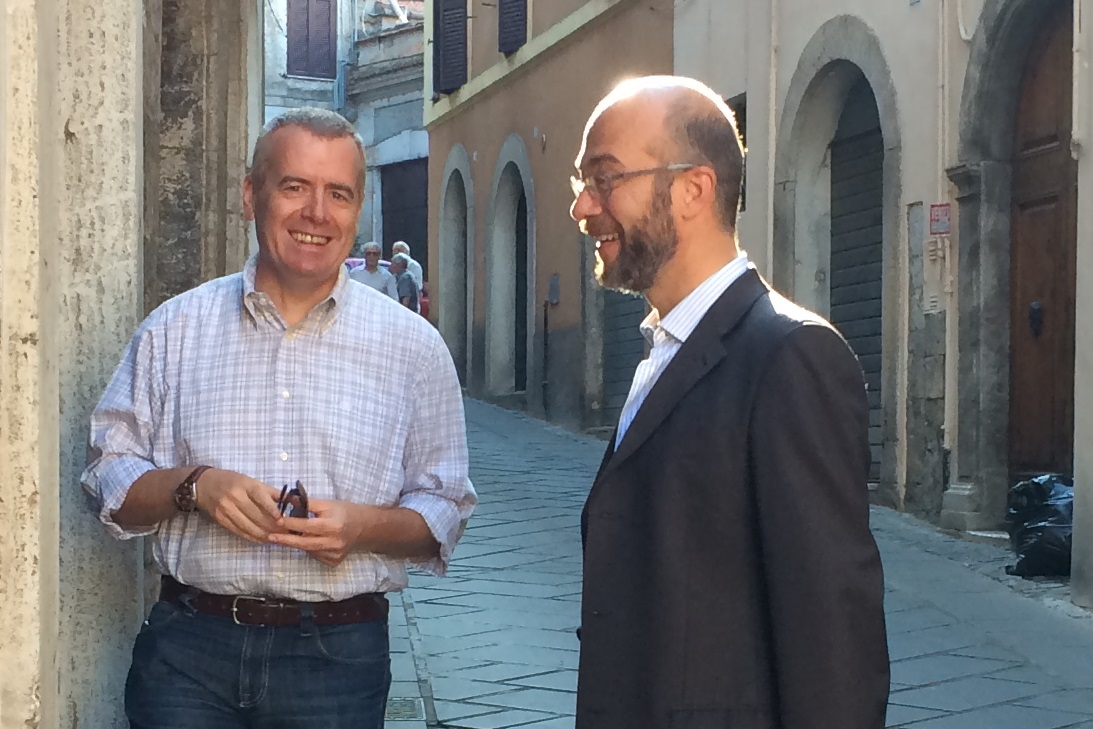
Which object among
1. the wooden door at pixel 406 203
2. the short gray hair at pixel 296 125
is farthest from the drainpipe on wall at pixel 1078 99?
the wooden door at pixel 406 203

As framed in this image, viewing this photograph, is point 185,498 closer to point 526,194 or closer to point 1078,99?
point 1078,99

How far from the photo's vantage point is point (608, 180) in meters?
2.33

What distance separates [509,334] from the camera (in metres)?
19.3

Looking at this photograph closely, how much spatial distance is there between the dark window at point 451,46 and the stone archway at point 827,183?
964cm

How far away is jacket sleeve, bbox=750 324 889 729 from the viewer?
6.54ft

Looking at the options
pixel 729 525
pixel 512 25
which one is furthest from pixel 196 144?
pixel 512 25

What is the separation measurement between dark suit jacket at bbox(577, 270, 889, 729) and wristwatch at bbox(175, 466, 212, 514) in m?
0.62

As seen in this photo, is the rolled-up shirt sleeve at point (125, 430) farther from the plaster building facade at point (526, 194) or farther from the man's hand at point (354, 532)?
the plaster building facade at point (526, 194)

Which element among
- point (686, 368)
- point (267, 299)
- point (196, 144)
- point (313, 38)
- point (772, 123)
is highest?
point (313, 38)

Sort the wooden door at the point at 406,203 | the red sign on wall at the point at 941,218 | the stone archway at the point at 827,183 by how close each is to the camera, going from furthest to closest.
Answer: the wooden door at the point at 406,203 < the stone archway at the point at 827,183 < the red sign on wall at the point at 941,218

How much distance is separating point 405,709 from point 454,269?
16662 millimetres

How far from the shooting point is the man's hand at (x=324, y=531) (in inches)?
93.0

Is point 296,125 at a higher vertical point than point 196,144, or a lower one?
lower

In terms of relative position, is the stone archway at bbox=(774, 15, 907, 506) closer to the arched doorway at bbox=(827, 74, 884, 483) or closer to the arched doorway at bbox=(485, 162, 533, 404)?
the arched doorway at bbox=(827, 74, 884, 483)
